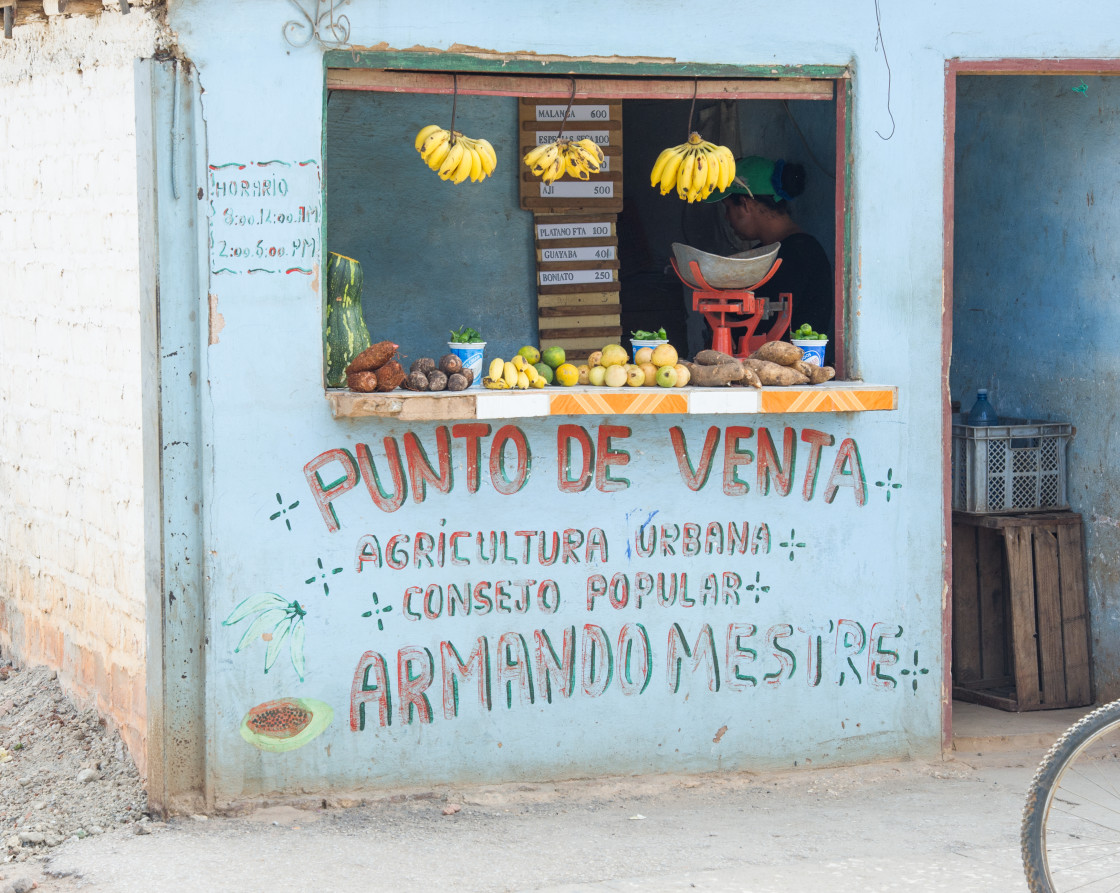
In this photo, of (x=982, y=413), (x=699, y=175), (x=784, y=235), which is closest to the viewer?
(x=699, y=175)

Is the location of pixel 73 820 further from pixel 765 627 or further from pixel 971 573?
pixel 971 573

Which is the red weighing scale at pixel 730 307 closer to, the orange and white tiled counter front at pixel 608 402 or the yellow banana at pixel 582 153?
the orange and white tiled counter front at pixel 608 402

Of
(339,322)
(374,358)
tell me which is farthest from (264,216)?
(374,358)

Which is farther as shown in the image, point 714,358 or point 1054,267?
point 1054,267

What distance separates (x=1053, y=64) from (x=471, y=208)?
3028 mm

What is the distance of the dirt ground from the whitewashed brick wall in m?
0.41

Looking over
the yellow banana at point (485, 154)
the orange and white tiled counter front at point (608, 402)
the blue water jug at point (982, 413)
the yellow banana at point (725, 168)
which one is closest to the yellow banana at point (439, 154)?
the yellow banana at point (485, 154)

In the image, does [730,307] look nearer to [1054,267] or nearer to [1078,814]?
[1054,267]

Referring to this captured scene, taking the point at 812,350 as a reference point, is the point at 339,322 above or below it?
above

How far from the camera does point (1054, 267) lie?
6.16m

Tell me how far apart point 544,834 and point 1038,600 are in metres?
2.81

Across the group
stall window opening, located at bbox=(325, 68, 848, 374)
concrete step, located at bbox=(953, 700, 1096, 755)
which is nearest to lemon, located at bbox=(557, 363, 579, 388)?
stall window opening, located at bbox=(325, 68, 848, 374)

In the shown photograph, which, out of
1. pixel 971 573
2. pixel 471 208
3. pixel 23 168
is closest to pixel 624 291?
pixel 471 208

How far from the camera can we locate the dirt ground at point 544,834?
4.23m
